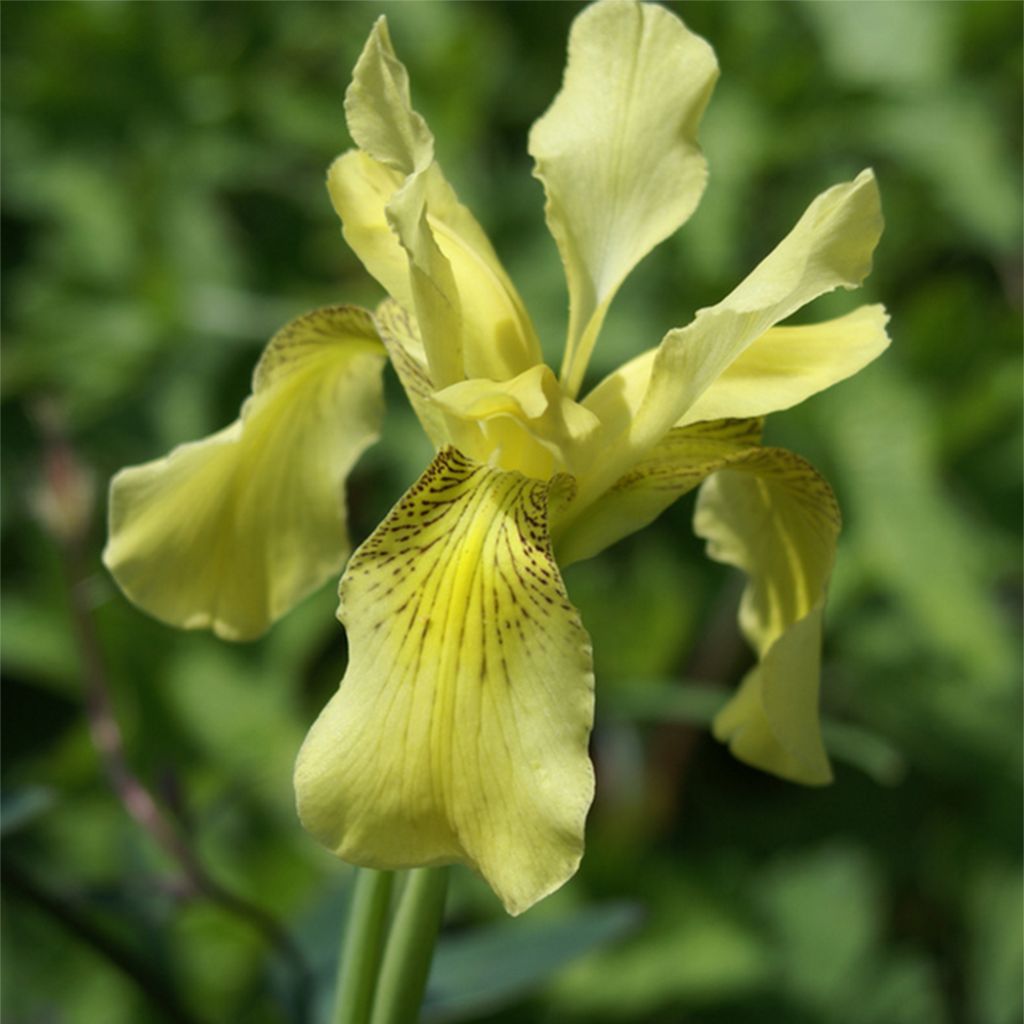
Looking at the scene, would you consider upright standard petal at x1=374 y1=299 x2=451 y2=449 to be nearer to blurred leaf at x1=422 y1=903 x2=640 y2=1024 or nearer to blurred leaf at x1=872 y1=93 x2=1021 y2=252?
blurred leaf at x1=422 y1=903 x2=640 y2=1024

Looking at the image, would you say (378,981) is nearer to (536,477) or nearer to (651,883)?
(536,477)

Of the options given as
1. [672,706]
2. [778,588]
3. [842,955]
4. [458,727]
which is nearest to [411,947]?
[458,727]

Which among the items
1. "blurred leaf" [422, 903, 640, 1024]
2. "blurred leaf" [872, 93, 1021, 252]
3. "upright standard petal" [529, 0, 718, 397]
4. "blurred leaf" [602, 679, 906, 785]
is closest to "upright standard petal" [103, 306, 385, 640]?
"upright standard petal" [529, 0, 718, 397]

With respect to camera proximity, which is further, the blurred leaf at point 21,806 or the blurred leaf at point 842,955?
the blurred leaf at point 842,955

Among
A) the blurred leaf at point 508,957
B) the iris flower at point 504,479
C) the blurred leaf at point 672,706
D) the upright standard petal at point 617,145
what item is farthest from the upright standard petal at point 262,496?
the blurred leaf at point 672,706

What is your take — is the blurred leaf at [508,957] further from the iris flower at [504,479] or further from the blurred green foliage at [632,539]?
the blurred green foliage at [632,539]

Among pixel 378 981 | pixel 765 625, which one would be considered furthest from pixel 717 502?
pixel 378 981
